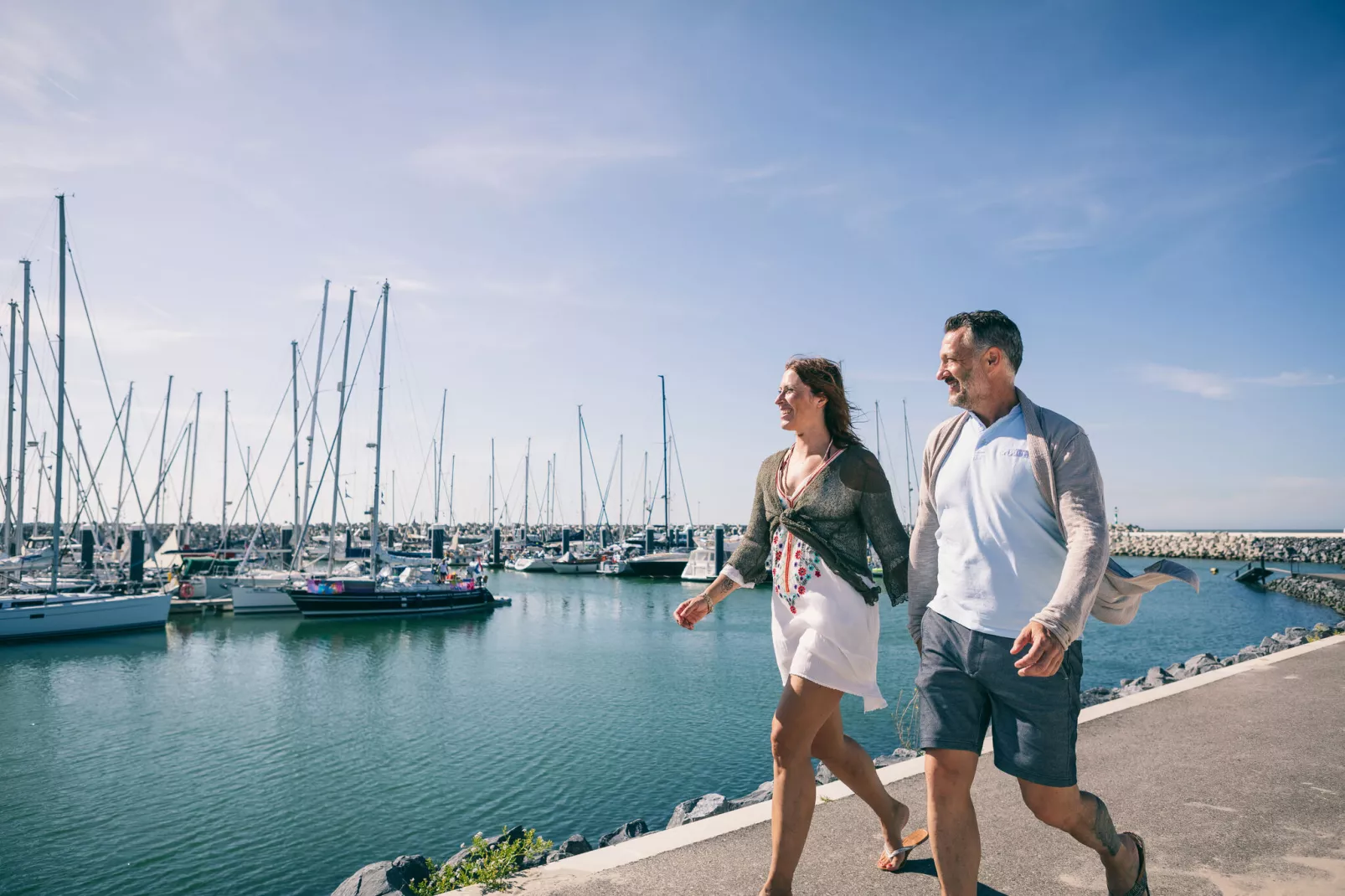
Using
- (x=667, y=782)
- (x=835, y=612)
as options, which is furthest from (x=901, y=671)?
→ (x=835, y=612)

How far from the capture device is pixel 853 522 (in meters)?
3.18

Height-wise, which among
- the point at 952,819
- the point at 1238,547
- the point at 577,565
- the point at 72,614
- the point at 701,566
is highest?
the point at 952,819

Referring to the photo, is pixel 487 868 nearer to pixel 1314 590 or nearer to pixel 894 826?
pixel 894 826

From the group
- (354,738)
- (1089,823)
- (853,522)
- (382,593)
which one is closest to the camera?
(1089,823)

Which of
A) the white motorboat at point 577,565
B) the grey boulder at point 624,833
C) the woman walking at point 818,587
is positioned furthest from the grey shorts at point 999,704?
the white motorboat at point 577,565

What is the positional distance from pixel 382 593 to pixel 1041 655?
3463 centimetres

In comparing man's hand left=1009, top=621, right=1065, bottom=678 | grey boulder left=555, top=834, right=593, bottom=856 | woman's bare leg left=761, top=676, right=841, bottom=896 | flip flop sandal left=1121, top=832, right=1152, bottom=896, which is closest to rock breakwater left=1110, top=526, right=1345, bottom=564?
grey boulder left=555, top=834, right=593, bottom=856

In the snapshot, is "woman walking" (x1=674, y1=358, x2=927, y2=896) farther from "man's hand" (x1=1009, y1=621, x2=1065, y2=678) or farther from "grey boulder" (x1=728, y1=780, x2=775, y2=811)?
"grey boulder" (x1=728, y1=780, x2=775, y2=811)

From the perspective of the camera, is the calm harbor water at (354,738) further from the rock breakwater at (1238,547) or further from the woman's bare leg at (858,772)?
the rock breakwater at (1238,547)

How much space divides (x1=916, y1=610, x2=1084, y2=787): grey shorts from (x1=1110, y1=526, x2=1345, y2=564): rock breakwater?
195ft

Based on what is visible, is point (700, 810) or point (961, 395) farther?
point (700, 810)

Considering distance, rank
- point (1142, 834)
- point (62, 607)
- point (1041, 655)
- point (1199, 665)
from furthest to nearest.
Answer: point (62, 607) → point (1199, 665) → point (1142, 834) → point (1041, 655)

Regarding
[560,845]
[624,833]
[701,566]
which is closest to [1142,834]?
[624,833]

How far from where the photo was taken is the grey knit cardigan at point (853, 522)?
3.11 m
